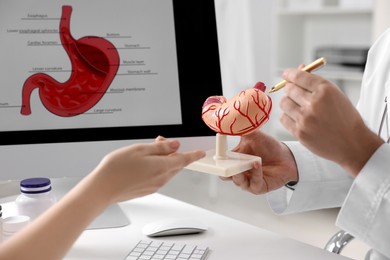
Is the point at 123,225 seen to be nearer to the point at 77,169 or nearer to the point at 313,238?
the point at 77,169

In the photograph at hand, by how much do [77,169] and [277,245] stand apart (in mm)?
408

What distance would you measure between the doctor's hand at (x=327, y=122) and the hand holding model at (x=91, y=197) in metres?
0.20

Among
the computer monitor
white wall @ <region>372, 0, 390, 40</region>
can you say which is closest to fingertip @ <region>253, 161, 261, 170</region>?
the computer monitor

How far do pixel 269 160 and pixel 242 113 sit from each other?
23 centimetres

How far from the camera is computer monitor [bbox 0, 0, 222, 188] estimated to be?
3.47 feet

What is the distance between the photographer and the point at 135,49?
1.10 m

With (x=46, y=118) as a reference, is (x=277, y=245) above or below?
below

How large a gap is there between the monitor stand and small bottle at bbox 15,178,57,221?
107 millimetres

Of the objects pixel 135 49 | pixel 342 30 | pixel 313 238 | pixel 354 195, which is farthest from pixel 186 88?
pixel 342 30

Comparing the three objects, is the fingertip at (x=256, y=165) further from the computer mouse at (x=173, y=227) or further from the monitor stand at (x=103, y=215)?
the monitor stand at (x=103, y=215)

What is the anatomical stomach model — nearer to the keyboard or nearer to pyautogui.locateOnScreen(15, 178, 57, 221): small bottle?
the keyboard

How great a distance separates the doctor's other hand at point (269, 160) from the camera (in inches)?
43.2

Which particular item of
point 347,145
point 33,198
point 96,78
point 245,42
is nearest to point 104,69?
point 96,78

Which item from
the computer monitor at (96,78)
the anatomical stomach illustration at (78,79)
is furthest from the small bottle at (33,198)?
the anatomical stomach illustration at (78,79)
